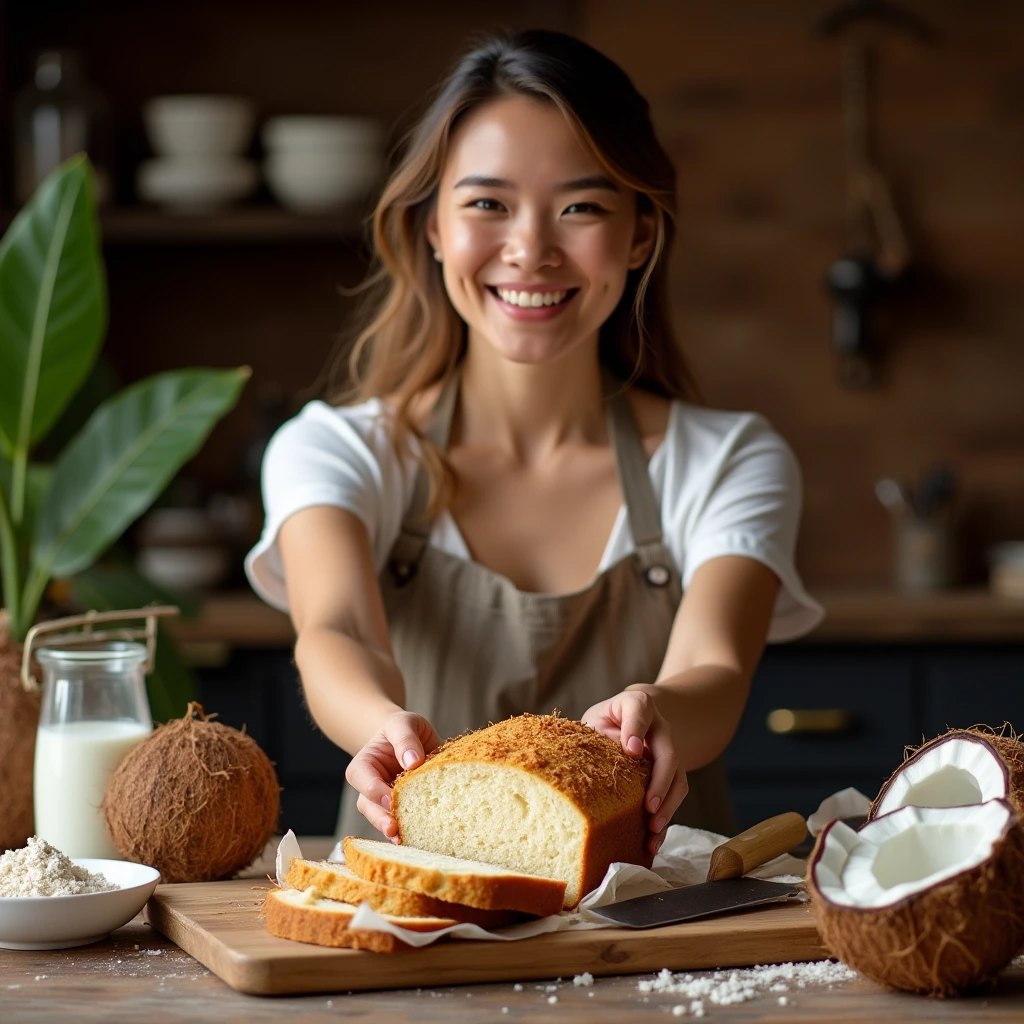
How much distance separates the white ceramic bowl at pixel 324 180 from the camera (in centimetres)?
317

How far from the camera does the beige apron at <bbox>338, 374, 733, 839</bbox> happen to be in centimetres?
183

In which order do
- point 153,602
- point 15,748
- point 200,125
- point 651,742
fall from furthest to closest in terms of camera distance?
point 200,125, point 153,602, point 15,748, point 651,742

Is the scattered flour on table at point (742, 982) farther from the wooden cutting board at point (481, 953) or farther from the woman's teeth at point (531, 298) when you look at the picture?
the woman's teeth at point (531, 298)

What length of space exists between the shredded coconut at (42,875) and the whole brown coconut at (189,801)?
4.4 inches

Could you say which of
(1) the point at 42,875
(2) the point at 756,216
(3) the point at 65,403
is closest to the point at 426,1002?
(1) the point at 42,875

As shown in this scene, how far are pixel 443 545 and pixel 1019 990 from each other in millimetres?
953

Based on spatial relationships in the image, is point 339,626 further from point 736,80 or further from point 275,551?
point 736,80

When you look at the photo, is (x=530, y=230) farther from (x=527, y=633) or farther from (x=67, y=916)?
(x=67, y=916)

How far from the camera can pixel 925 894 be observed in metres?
1.00

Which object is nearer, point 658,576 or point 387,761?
point 387,761

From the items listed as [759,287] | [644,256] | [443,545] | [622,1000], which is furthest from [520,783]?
[759,287]

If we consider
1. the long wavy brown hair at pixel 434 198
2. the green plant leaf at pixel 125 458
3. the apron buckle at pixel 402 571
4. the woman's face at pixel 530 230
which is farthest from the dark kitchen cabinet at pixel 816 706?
the woman's face at pixel 530 230

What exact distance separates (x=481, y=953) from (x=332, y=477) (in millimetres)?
790

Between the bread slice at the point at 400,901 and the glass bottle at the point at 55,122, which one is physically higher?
the glass bottle at the point at 55,122
